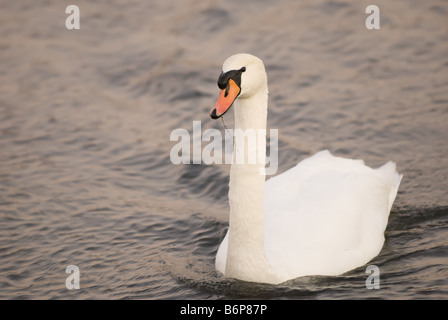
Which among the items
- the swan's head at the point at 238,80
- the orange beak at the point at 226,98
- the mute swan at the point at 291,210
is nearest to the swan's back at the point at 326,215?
the mute swan at the point at 291,210

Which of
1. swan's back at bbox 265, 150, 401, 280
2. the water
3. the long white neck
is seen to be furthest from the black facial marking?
the water

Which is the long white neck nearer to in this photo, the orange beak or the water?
the water

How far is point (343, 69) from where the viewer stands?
15.0 m

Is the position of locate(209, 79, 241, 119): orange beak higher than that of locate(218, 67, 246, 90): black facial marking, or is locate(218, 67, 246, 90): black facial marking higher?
locate(218, 67, 246, 90): black facial marking

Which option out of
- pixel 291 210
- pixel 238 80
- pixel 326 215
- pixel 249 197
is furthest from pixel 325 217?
pixel 238 80

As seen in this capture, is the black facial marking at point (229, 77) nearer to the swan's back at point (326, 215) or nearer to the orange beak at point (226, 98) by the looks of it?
the orange beak at point (226, 98)

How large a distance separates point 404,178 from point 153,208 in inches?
133

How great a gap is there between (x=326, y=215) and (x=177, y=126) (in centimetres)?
487

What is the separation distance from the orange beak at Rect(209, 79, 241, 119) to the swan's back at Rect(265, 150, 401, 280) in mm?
1934

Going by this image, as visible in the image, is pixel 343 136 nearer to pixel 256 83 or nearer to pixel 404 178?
pixel 404 178

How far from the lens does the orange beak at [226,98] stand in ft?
25.5

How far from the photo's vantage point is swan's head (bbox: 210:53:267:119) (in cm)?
788

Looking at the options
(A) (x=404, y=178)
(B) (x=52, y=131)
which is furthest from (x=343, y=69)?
(B) (x=52, y=131)

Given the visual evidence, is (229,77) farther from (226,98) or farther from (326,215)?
(326,215)
